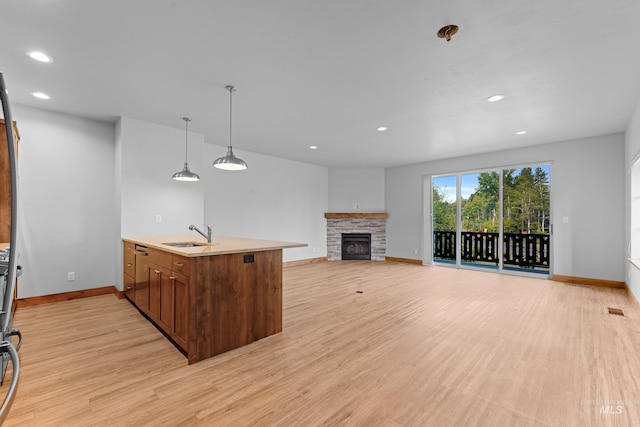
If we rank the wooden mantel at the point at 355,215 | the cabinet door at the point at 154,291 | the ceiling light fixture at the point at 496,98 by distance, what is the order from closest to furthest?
the cabinet door at the point at 154,291
the ceiling light fixture at the point at 496,98
the wooden mantel at the point at 355,215

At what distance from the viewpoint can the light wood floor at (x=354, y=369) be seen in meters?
1.77

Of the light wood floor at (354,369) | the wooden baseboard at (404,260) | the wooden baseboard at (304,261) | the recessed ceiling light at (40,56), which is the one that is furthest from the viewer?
the wooden baseboard at (404,260)

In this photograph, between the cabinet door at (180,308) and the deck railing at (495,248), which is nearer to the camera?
the cabinet door at (180,308)

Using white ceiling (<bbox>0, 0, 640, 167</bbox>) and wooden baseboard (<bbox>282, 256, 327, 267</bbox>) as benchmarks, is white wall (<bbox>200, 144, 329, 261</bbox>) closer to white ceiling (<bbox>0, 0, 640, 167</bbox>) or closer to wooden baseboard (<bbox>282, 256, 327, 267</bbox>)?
wooden baseboard (<bbox>282, 256, 327, 267</bbox>)

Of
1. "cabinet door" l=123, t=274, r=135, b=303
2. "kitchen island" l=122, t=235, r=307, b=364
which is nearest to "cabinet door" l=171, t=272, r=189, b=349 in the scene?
"kitchen island" l=122, t=235, r=307, b=364

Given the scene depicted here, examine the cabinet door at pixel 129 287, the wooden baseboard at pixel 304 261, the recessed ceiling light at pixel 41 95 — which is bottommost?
the wooden baseboard at pixel 304 261

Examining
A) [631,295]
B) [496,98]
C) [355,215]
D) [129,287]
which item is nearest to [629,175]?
[631,295]

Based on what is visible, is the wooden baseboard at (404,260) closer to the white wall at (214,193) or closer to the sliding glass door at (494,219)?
the sliding glass door at (494,219)

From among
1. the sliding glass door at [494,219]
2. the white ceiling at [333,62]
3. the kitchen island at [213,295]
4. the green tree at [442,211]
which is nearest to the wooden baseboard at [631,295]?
the sliding glass door at [494,219]

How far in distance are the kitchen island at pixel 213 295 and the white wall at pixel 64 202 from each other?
176 centimetres

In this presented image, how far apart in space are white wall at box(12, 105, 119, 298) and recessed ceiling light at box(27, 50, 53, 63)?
5.50 feet

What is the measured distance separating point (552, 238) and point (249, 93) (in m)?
5.86

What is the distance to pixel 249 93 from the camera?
3363mm

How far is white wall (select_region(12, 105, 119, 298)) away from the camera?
12.5 feet
